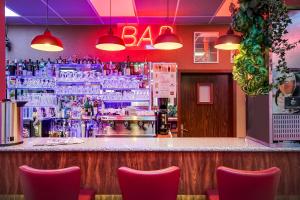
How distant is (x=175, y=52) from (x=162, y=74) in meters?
0.58

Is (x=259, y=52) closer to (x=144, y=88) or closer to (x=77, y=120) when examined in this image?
(x=144, y=88)

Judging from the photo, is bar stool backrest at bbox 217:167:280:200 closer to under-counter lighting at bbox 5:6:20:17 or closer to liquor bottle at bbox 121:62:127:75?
liquor bottle at bbox 121:62:127:75

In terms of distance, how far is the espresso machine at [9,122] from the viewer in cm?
273

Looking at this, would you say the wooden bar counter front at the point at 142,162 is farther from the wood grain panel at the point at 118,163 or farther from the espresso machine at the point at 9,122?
the espresso machine at the point at 9,122

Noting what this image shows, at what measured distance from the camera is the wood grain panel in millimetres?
2635

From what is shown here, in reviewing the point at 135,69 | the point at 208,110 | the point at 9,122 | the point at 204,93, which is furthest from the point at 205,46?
the point at 9,122

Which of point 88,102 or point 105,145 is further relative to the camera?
point 88,102

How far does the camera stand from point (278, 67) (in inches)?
99.4

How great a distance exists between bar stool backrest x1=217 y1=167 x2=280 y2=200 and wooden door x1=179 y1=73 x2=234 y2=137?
3.96 meters

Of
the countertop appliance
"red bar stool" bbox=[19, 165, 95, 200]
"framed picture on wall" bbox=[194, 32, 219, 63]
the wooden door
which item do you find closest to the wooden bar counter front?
"red bar stool" bbox=[19, 165, 95, 200]

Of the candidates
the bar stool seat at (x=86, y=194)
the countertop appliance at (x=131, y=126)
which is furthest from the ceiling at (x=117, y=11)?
the bar stool seat at (x=86, y=194)

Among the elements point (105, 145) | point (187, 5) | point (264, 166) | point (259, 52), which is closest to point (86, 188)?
point (105, 145)

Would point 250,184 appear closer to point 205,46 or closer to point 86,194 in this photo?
point 86,194

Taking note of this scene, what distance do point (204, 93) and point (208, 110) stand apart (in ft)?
1.24
